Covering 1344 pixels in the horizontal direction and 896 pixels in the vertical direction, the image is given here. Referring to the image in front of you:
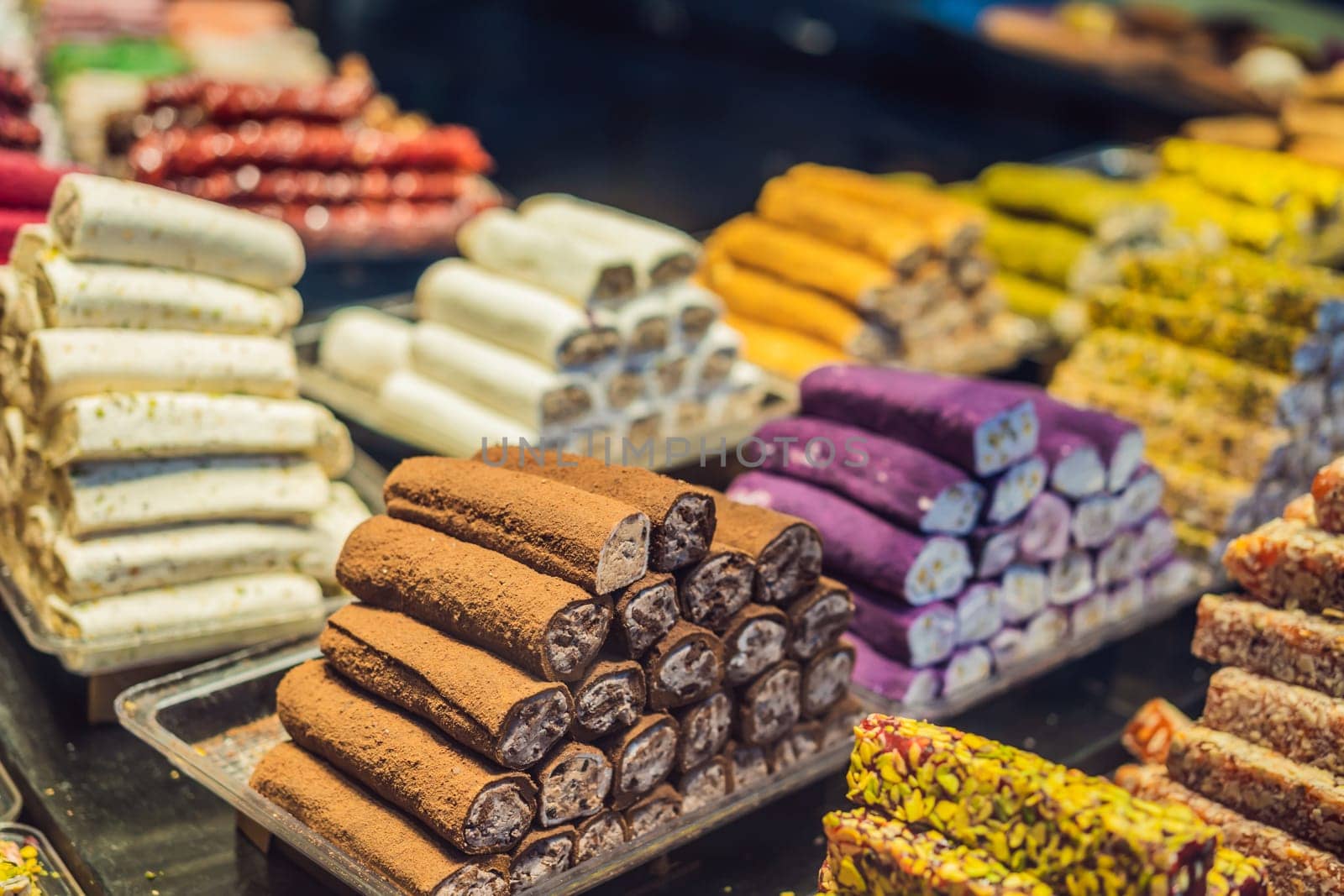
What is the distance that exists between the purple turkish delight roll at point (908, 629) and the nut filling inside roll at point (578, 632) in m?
0.86

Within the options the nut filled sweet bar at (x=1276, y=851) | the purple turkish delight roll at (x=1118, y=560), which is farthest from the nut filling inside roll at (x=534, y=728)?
the purple turkish delight roll at (x=1118, y=560)

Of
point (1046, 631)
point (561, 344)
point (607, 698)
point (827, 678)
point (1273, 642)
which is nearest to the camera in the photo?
point (607, 698)

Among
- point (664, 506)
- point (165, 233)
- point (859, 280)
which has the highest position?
point (165, 233)

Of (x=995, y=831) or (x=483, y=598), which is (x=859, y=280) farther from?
(x=995, y=831)

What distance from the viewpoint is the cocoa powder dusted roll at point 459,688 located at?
2316mm

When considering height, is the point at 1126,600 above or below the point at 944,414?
below

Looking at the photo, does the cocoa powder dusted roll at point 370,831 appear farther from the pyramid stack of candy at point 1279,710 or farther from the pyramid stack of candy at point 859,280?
the pyramid stack of candy at point 859,280

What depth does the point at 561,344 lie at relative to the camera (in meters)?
3.87

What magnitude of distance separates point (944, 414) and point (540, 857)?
1346mm

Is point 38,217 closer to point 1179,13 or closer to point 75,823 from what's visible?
point 75,823

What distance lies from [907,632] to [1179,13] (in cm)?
651

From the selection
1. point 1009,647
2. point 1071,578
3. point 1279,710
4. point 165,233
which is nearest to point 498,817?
point 1279,710

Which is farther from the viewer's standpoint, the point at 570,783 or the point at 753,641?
the point at 753,641

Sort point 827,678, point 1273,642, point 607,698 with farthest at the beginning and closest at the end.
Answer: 1. point 827,678
2. point 1273,642
3. point 607,698
